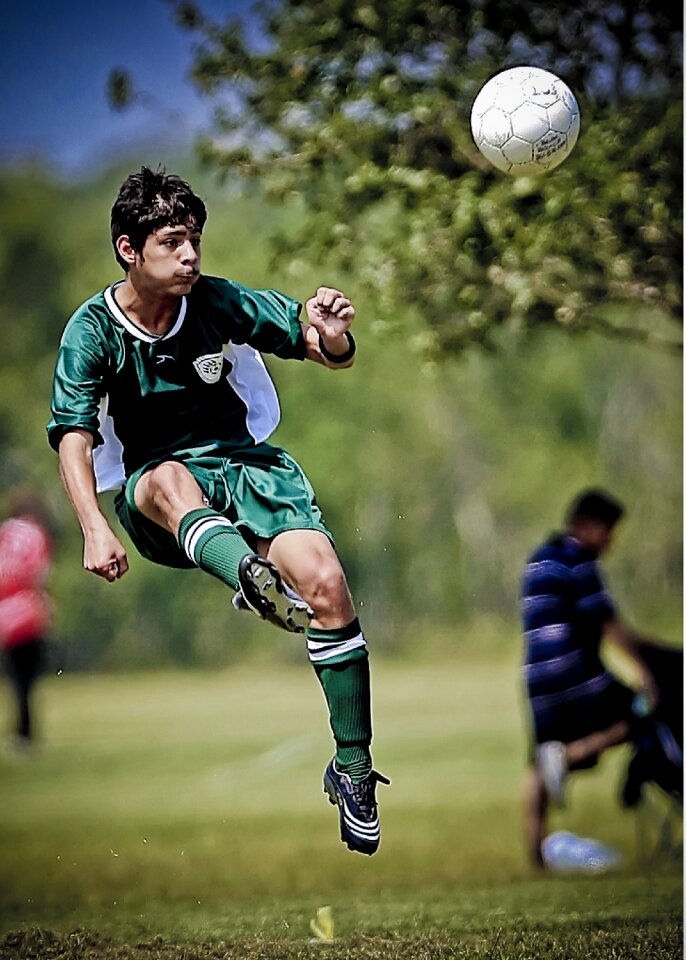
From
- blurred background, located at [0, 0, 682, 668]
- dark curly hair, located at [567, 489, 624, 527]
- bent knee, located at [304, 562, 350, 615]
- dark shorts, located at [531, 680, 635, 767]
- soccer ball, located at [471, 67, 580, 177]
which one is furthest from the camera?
dark curly hair, located at [567, 489, 624, 527]

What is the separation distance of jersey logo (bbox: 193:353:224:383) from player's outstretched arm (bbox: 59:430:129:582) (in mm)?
373

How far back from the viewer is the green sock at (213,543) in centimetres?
348

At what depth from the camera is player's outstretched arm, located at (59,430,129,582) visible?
355 centimetres

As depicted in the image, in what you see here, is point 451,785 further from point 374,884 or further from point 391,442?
point 391,442

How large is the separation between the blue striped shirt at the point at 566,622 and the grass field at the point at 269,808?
780mm

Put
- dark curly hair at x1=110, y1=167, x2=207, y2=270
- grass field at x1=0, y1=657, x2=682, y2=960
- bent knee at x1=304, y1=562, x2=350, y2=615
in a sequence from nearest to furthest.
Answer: bent knee at x1=304, y1=562, x2=350, y2=615, dark curly hair at x1=110, y1=167, x2=207, y2=270, grass field at x1=0, y1=657, x2=682, y2=960

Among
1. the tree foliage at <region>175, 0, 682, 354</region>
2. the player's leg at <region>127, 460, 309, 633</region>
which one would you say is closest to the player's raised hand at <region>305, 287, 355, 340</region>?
the player's leg at <region>127, 460, 309, 633</region>

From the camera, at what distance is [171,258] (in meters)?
3.77

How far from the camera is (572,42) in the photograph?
642cm

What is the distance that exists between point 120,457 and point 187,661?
3357 mm

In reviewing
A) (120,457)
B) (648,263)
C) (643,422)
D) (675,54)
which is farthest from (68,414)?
(643,422)

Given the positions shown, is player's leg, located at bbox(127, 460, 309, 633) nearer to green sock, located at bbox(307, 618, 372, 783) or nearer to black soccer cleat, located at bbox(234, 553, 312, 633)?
black soccer cleat, located at bbox(234, 553, 312, 633)

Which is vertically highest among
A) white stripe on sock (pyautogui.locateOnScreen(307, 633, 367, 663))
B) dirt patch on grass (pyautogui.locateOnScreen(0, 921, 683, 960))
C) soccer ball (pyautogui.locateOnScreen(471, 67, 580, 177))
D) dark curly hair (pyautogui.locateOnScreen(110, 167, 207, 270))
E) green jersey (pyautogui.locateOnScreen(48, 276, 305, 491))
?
soccer ball (pyautogui.locateOnScreen(471, 67, 580, 177))

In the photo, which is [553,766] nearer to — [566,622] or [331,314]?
[566,622]
